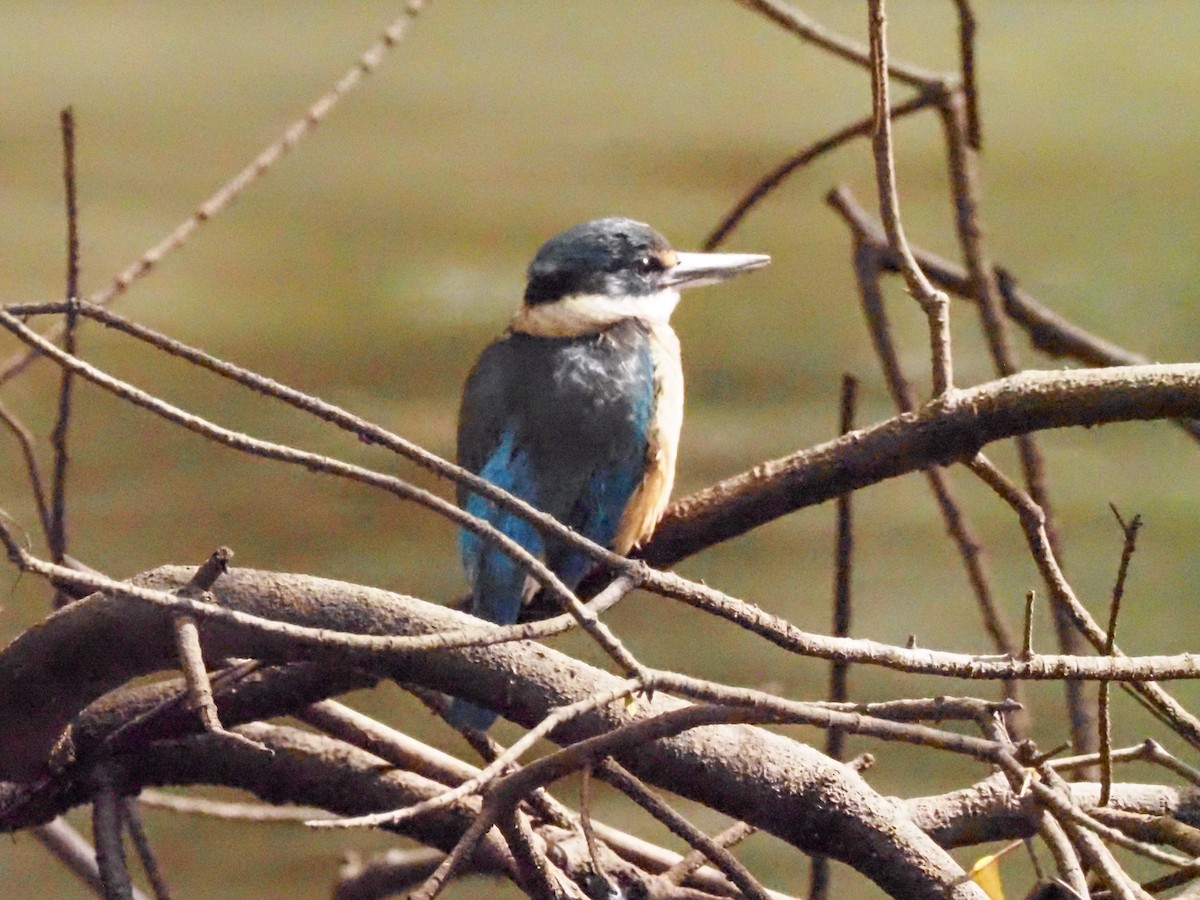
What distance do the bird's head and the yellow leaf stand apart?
2.38 feet

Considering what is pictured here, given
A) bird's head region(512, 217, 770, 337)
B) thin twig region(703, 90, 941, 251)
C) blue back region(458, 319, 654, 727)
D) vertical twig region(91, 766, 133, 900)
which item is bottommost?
vertical twig region(91, 766, 133, 900)

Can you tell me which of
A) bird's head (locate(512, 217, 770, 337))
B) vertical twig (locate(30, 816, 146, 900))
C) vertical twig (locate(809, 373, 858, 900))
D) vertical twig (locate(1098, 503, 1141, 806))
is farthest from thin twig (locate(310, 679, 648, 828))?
bird's head (locate(512, 217, 770, 337))

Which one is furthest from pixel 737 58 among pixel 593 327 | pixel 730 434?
pixel 593 327

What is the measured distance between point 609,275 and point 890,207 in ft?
2.40

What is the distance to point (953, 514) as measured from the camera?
1.17 m

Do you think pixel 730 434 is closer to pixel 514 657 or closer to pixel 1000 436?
pixel 1000 436

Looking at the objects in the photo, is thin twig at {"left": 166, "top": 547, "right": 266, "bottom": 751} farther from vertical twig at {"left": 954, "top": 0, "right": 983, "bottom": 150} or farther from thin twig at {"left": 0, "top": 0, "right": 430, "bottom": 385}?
vertical twig at {"left": 954, "top": 0, "right": 983, "bottom": 150}

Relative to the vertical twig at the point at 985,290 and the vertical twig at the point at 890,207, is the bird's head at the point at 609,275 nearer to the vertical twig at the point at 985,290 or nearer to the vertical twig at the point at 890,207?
the vertical twig at the point at 985,290

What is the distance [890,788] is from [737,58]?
36.9 inches

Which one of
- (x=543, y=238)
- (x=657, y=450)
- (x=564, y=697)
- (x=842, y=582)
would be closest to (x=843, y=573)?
(x=842, y=582)

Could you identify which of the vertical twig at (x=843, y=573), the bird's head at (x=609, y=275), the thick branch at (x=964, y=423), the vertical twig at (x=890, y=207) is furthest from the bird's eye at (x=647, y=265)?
the vertical twig at (x=890, y=207)

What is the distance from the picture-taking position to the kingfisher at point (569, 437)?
1.15 meters

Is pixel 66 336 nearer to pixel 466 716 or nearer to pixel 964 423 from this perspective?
pixel 466 716

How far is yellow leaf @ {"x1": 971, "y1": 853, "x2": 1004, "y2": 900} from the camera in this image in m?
0.77
